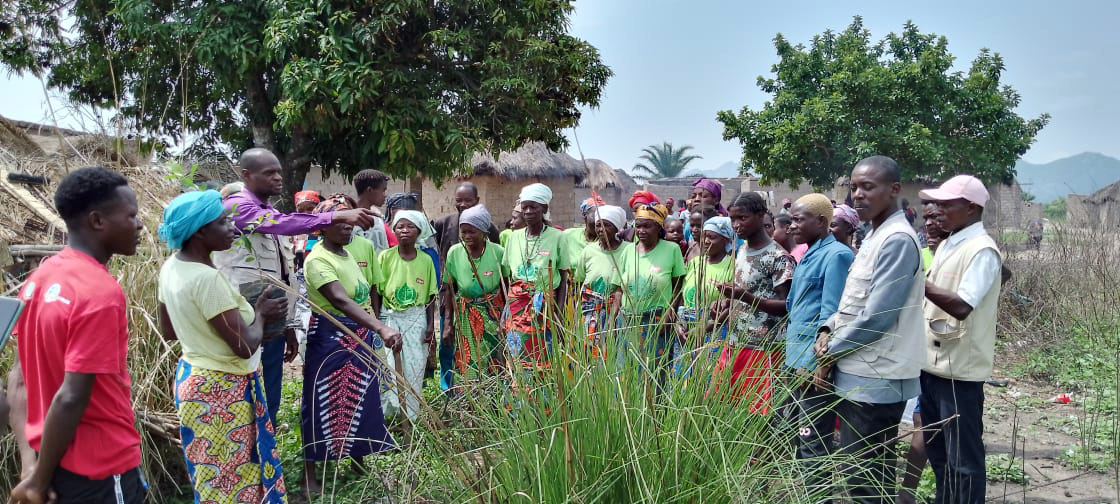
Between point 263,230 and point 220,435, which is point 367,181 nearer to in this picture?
point 263,230

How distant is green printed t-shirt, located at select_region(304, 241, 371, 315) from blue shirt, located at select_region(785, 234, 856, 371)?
228 centimetres

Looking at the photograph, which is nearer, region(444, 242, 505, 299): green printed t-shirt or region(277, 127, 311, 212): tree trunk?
region(444, 242, 505, 299): green printed t-shirt

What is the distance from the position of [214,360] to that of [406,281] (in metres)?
2.05

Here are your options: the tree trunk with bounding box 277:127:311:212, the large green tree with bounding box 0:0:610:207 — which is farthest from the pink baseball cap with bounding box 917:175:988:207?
the tree trunk with bounding box 277:127:311:212

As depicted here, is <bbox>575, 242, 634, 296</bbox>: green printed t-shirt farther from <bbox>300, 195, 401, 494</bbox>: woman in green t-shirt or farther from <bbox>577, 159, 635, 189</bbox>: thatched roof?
<bbox>577, 159, 635, 189</bbox>: thatched roof

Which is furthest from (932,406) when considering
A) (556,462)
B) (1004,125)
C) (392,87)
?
(1004,125)

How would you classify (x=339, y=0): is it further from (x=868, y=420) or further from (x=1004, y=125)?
(x=1004, y=125)

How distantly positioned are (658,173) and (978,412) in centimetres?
4981

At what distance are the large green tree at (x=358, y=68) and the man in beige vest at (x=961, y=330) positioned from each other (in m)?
7.32

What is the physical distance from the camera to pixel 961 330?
324cm

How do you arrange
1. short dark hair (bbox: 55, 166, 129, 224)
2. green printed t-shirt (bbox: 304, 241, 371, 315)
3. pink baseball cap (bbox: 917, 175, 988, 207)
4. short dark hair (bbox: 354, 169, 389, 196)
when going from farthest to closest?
1. short dark hair (bbox: 354, 169, 389, 196)
2. green printed t-shirt (bbox: 304, 241, 371, 315)
3. pink baseball cap (bbox: 917, 175, 988, 207)
4. short dark hair (bbox: 55, 166, 129, 224)

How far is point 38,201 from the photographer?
4.31 m

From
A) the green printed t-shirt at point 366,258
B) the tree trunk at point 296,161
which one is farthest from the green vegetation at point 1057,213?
the tree trunk at point 296,161

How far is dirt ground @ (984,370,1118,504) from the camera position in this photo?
13.4ft
